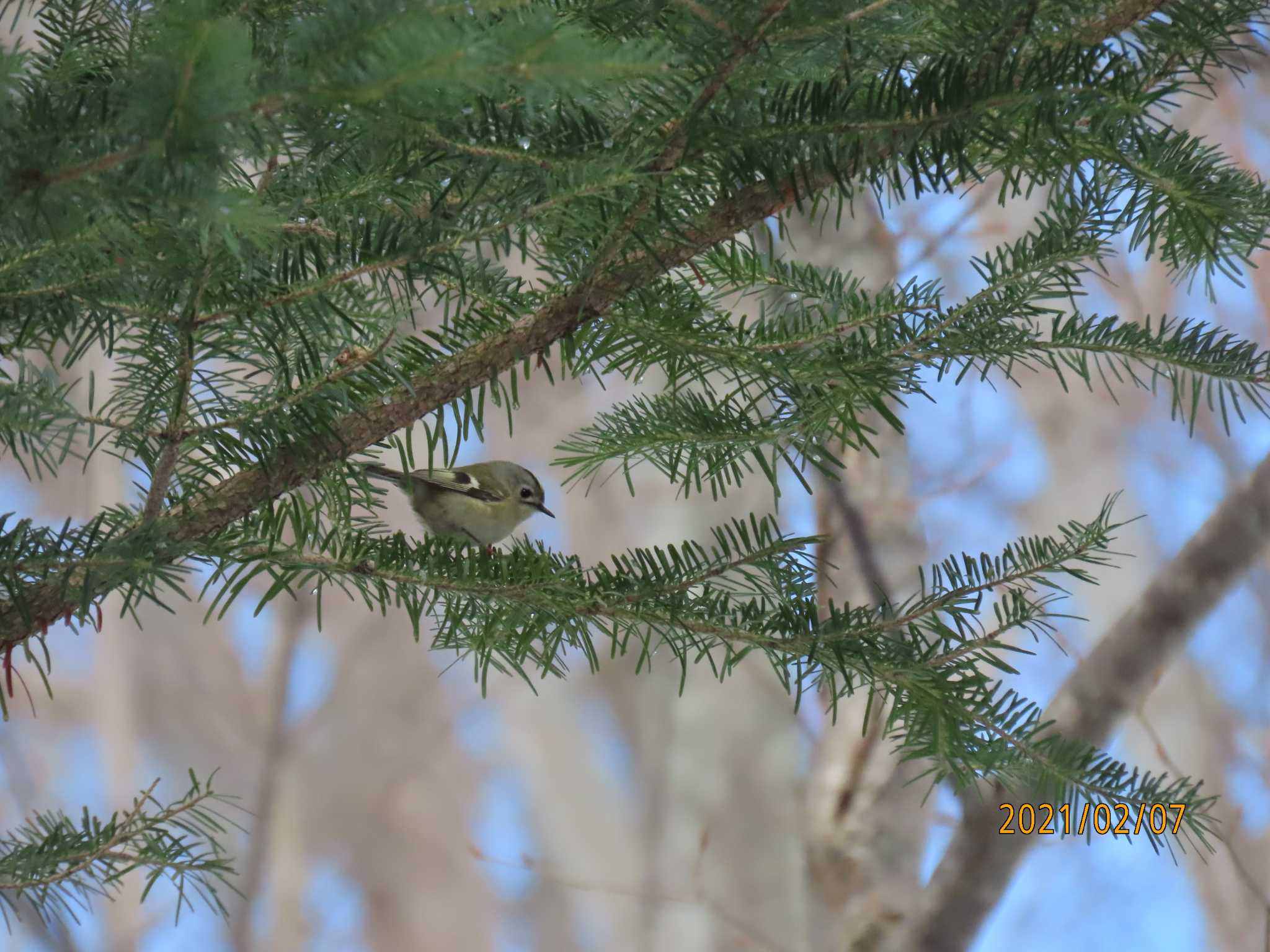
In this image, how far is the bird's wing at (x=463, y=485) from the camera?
2844mm

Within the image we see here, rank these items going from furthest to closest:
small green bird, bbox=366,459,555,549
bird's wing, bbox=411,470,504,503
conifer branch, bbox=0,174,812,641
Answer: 1. small green bird, bbox=366,459,555,549
2. bird's wing, bbox=411,470,504,503
3. conifer branch, bbox=0,174,812,641

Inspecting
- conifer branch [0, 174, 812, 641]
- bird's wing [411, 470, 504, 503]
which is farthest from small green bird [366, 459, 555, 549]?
conifer branch [0, 174, 812, 641]

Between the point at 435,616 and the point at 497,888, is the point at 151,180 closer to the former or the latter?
the point at 435,616

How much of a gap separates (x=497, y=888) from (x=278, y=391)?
10.3m

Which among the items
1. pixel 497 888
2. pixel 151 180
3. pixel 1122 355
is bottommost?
pixel 151 180

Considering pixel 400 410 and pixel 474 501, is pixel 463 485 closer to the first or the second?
pixel 474 501

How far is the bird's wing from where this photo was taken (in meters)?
2.84

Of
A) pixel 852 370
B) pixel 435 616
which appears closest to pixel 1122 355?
pixel 852 370

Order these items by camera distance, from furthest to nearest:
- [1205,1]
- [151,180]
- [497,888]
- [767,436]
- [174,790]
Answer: [497,888], [174,790], [767,436], [1205,1], [151,180]

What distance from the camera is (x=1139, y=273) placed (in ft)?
25.6

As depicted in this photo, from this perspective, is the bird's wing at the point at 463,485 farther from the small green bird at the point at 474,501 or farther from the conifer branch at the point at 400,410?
the conifer branch at the point at 400,410

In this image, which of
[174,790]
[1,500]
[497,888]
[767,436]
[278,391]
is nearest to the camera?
[278,391]

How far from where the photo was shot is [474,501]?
302 centimetres

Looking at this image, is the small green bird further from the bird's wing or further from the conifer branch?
the conifer branch
